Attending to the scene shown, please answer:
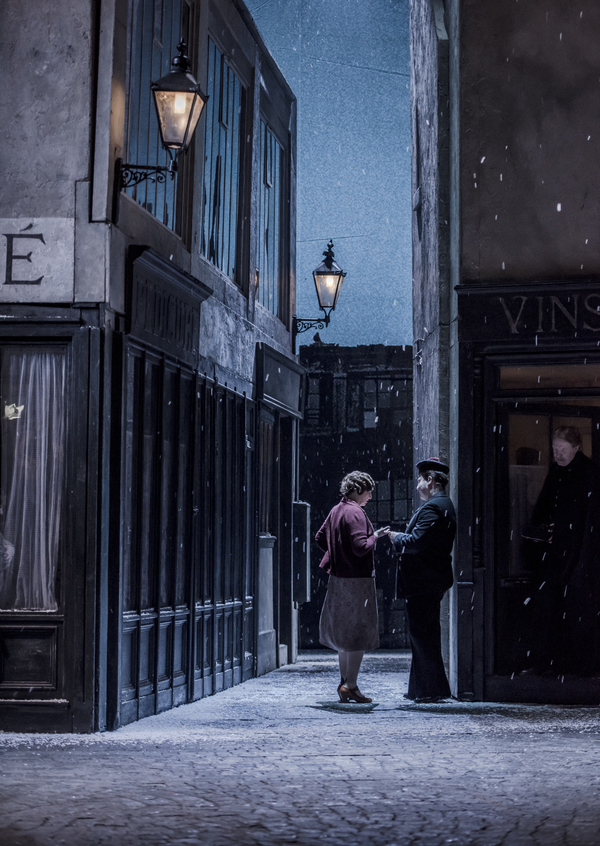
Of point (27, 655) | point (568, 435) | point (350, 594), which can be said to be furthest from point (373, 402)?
point (27, 655)

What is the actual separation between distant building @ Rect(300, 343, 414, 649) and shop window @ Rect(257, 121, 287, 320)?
11247 millimetres

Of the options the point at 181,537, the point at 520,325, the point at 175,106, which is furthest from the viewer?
the point at 181,537

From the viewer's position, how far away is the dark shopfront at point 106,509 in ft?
28.8

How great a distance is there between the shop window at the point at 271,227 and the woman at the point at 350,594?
5.56 metres

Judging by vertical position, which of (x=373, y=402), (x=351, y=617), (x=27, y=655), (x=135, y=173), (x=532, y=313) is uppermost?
(x=373, y=402)

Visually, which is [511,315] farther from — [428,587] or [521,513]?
[428,587]

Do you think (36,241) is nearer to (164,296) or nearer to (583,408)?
(164,296)

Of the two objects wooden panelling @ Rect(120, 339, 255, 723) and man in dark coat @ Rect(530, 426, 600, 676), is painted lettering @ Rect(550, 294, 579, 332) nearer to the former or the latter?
man in dark coat @ Rect(530, 426, 600, 676)

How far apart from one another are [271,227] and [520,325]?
639 cm

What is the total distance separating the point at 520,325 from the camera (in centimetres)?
1048

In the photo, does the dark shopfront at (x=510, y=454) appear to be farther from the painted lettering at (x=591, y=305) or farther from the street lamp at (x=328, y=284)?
the street lamp at (x=328, y=284)

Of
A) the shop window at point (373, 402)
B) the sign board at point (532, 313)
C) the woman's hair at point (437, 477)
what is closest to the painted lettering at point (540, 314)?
the sign board at point (532, 313)

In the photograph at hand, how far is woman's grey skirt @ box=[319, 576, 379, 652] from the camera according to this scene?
33.7 feet

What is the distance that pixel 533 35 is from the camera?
1080 centimetres
